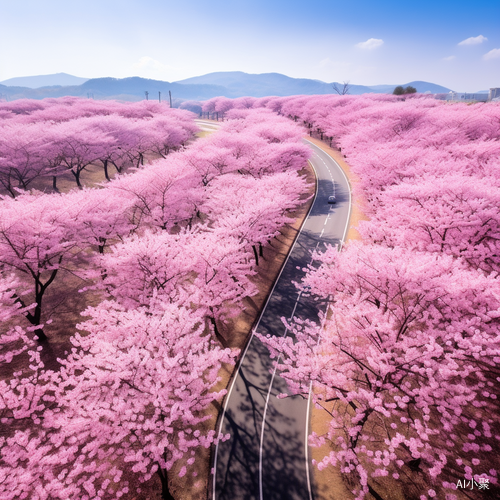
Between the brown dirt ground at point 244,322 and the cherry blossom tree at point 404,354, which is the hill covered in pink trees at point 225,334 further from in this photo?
the brown dirt ground at point 244,322

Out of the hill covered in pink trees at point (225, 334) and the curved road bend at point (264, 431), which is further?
the curved road bend at point (264, 431)

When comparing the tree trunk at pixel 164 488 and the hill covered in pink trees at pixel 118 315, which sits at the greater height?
the hill covered in pink trees at pixel 118 315

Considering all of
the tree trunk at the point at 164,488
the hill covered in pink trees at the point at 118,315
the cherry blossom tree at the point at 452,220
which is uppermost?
the cherry blossom tree at the point at 452,220

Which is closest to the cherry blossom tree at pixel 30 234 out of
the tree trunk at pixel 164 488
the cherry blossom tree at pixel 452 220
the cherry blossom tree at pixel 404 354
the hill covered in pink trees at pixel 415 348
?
the tree trunk at pixel 164 488

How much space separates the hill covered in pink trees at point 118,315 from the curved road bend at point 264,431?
1.46m

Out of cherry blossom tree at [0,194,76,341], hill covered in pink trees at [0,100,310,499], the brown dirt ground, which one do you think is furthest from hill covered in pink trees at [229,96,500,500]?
cherry blossom tree at [0,194,76,341]

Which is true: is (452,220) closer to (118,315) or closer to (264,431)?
(264,431)

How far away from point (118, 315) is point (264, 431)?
9.11 meters

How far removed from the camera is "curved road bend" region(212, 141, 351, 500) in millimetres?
10859

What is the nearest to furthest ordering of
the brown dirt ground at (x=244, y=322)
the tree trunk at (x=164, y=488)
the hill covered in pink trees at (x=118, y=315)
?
the hill covered in pink trees at (x=118, y=315) → the tree trunk at (x=164, y=488) → the brown dirt ground at (x=244, y=322)

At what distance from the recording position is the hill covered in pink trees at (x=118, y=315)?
8.79 meters

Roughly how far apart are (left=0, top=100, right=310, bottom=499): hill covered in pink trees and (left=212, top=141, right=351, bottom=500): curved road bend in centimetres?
146

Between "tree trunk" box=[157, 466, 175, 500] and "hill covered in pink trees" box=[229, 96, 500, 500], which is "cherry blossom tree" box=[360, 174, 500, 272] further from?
"tree trunk" box=[157, 466, 175, 500]

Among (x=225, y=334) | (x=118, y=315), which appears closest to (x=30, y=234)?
(x=118, y=315)
